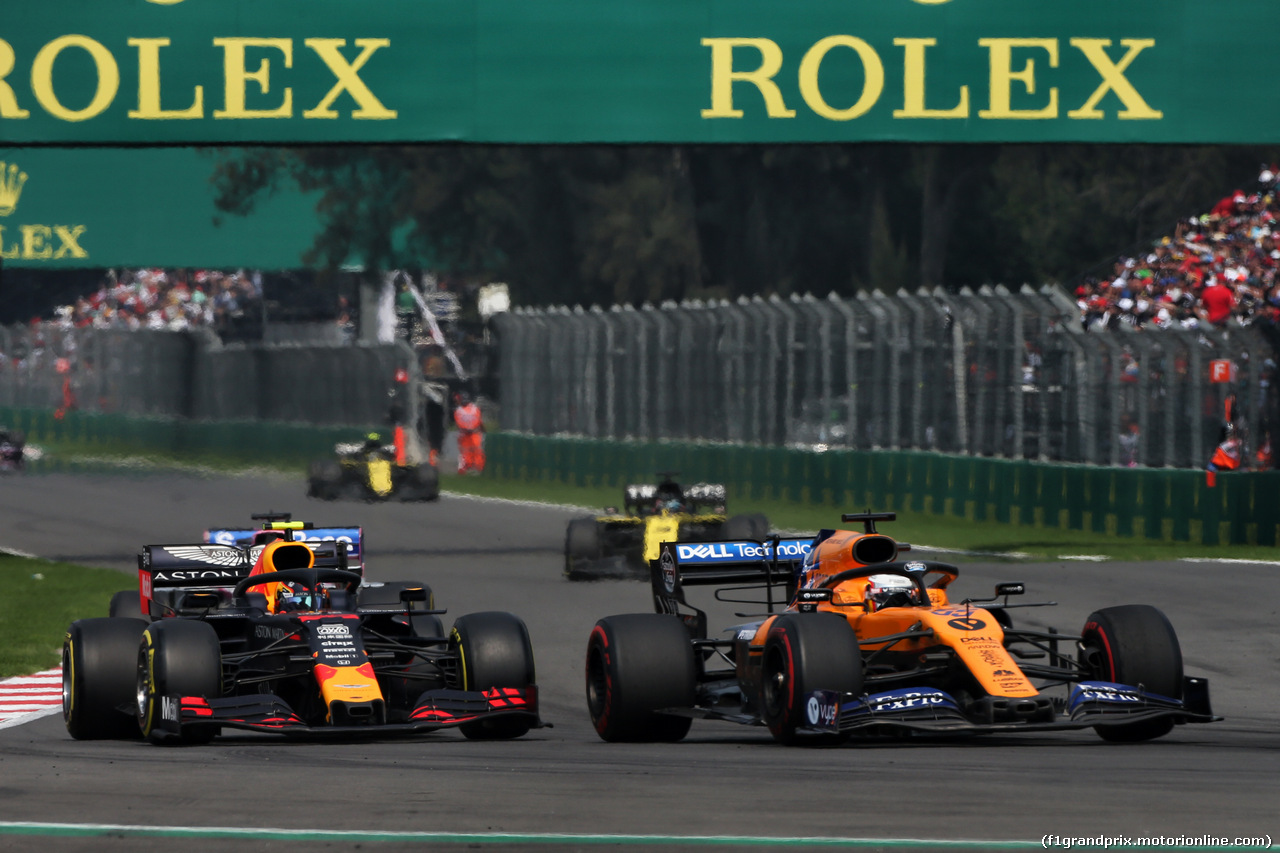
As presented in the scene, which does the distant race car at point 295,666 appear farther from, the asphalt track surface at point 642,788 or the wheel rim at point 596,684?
the wheel rim at point 596,684

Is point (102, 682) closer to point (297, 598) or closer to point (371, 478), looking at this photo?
point (297, 598)

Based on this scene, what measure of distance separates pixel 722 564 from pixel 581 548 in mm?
8938

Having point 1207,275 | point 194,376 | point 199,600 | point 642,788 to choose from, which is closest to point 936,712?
point 642,788

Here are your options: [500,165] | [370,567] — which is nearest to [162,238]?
[500,165]

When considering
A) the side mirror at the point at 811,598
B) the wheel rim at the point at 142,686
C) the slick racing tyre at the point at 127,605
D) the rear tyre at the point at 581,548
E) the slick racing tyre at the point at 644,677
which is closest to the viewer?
the wheel rim at the point at 142,686

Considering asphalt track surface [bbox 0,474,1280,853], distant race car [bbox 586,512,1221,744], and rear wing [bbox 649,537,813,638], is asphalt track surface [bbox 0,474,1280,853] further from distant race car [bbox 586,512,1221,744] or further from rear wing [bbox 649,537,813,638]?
rear wing [bbox 649,537,813,638]

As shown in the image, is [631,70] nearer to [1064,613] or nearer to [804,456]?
[1064,613]

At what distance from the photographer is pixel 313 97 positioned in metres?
20.3

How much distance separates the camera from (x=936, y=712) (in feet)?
32.6

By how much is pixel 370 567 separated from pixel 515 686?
13.5 m

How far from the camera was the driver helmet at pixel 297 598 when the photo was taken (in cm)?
1165

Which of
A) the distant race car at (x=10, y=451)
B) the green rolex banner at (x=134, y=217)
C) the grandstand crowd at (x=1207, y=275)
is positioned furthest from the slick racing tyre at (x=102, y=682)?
the green rolex banner at (x=134, y=217)

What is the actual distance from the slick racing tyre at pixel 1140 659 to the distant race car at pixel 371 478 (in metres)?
23.8

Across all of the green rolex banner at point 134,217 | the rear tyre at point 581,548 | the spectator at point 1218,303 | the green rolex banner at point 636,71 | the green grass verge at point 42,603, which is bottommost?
the green grass verge at point 42,603
